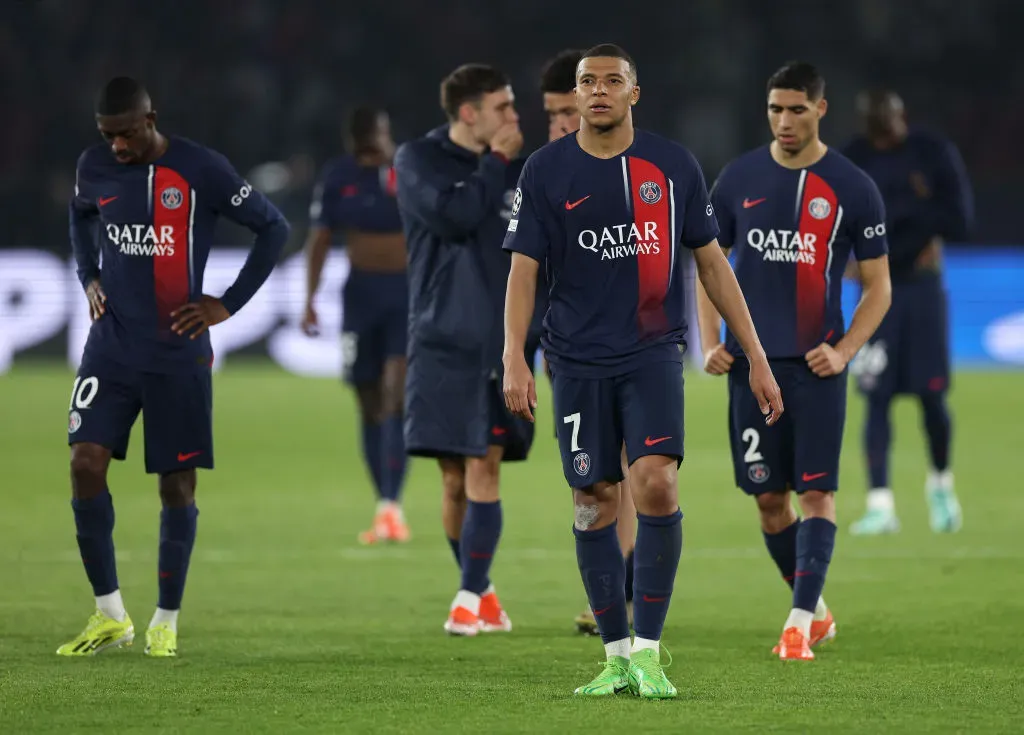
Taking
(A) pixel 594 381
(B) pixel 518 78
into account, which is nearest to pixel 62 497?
(A) pixel 594 381

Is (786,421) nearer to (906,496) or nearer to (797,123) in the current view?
(797,123)

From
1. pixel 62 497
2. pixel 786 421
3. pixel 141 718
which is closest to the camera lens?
pixel 141 718

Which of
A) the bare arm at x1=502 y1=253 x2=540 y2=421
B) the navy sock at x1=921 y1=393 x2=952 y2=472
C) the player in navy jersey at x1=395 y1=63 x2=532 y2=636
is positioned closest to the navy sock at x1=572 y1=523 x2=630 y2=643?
the bare arm at x1=502 y1=253 x2=540 y2=421

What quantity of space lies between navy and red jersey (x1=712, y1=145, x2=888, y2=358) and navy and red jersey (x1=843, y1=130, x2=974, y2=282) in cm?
364

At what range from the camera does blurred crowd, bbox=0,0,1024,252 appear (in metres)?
24.6

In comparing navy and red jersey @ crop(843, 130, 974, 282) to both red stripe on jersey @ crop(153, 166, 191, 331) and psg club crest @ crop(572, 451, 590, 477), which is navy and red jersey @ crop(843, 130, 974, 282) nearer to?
red stripe on jersey @ crop(153, 166, 191, 331)

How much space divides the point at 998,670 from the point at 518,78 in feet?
63.1

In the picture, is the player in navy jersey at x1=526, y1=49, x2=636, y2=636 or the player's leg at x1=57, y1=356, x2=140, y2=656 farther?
the player in navy jersey at x1=526, y1=49, x2=636, y2=636

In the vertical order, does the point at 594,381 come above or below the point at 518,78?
below

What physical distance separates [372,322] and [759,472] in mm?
4320

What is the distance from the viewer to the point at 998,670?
6.05m

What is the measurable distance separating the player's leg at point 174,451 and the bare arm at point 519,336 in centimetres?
159

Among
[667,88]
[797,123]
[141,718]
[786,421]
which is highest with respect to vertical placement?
[667,88]

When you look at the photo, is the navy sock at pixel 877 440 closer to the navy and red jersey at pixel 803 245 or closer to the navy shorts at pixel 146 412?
the navy and red jersey at pixel 803 245
